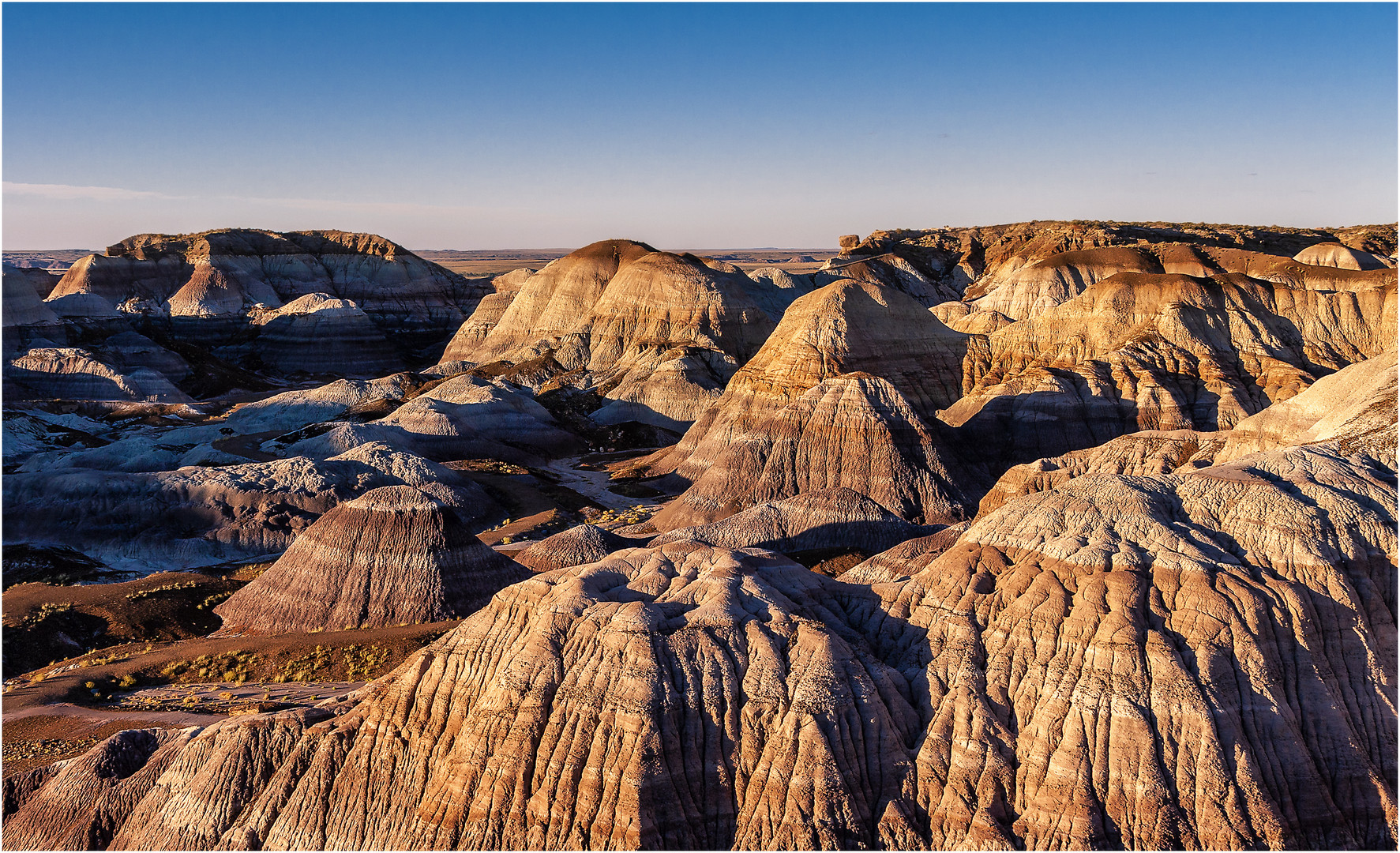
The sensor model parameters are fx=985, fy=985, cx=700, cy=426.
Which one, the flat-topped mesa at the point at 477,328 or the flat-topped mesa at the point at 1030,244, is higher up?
the flat-topped mesa at the point at 1030,244

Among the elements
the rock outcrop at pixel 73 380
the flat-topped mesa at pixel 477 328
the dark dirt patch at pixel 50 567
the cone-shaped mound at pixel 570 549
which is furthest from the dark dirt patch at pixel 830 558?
the flat-topped mesa at pixel 477 328

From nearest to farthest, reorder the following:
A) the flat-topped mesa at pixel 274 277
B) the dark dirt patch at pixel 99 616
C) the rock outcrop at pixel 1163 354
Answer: the dark dirt patch at pixel 99 616 < the rock outcrop at pixel 1163 354 < the flat-topped mesa at pixel 274 277

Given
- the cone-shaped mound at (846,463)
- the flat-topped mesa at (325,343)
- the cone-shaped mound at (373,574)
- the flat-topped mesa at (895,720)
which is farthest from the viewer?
the flat-topped mesa at (325,343)

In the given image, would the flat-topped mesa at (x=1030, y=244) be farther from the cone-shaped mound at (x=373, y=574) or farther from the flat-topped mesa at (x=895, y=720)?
the flat-topped mesa at (x=895, y=720)

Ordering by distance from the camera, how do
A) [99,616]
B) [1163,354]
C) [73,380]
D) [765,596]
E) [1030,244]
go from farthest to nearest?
1. [1030,244]
2. [73,380]
3. [1163,354]
4. [99,616]
5. [765,596]

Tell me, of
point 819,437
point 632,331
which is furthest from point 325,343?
point 819,437

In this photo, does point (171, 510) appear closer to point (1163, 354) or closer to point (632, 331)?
point (632, 331)

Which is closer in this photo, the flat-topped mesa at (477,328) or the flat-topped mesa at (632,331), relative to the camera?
the flat-topped mesa at (632,331)
